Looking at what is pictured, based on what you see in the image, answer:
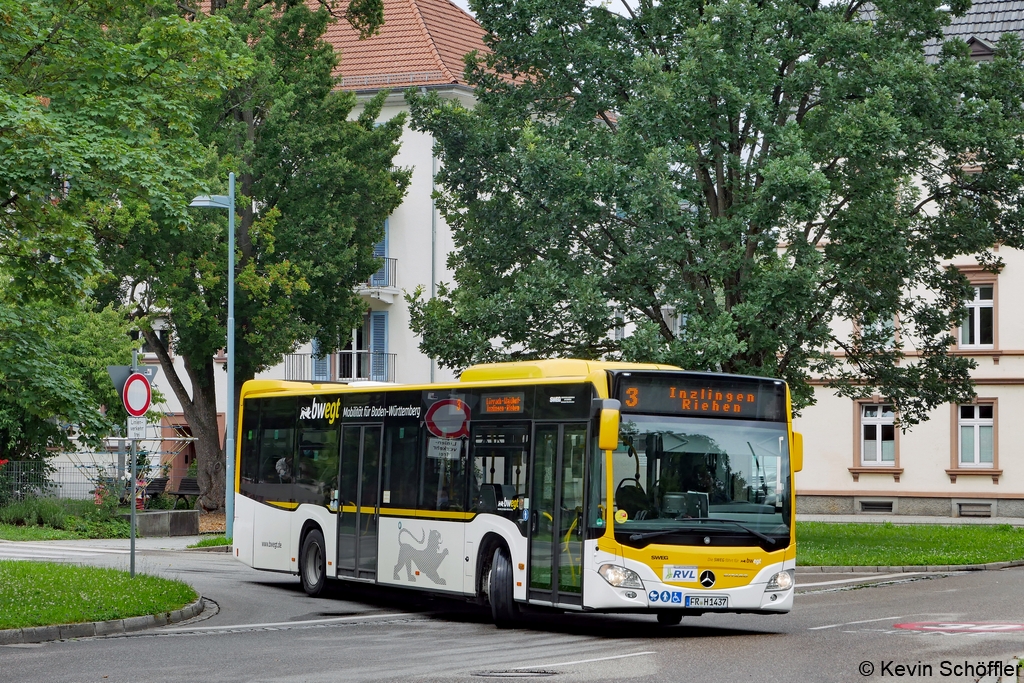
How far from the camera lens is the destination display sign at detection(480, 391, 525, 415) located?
1606 centimetres

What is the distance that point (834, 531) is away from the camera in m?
35.1

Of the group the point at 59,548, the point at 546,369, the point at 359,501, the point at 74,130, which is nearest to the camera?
the point at 546,369

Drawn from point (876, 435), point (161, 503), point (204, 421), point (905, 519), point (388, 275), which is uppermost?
point (388, 275)

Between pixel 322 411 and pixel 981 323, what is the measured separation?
97.2 ft

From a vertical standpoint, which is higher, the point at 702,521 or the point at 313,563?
the point at 702,521

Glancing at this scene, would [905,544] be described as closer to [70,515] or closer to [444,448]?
[444,448]

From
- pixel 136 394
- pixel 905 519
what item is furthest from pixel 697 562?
pixel 905 519

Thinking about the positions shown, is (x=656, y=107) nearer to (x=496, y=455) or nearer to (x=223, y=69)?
(x=223, y=69)

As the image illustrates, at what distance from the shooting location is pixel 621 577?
14406 millimetres

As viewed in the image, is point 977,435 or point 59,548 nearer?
point 59,548

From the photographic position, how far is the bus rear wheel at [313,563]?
19766 millimetres

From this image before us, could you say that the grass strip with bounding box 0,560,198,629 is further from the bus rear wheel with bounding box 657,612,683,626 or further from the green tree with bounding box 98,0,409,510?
the green tree with bounding box 98,0,409,510

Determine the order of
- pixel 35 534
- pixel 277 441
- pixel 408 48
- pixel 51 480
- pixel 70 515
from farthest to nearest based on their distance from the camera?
pixel 408 48, pixel 51 480, pixel 70 515, pixel 35 534, pixel 277 441

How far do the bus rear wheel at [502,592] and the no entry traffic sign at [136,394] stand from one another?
5.53 metres
